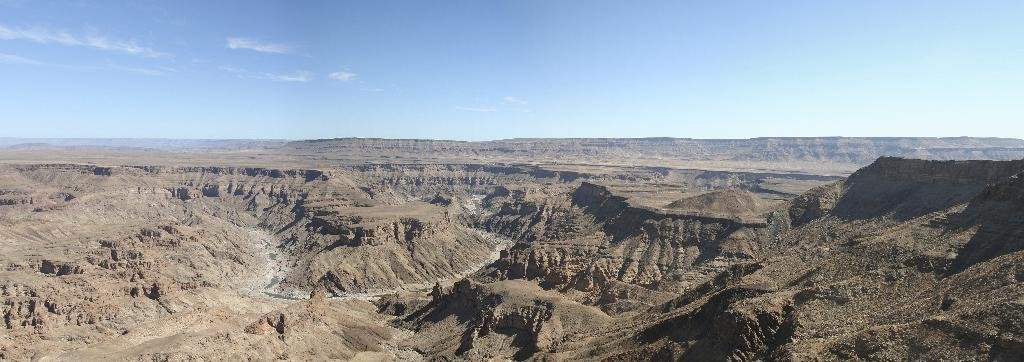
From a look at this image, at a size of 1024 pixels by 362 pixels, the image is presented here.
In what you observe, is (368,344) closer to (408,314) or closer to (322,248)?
(408,314)

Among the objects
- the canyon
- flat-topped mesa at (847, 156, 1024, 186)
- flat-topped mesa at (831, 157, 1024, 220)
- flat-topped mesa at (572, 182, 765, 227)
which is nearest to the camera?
the canyon

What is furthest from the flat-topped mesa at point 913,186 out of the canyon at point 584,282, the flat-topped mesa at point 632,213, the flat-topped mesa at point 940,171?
the flat-topped mesa at point 632,213

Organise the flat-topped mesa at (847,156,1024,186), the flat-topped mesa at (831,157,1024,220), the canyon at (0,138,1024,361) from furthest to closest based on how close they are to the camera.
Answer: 1. the flat-topped mesa at (831,157,1024,220)
2. the flat-topped mesa at (847,156,1024,186)
3. the canyon at (0,138,1024,361)

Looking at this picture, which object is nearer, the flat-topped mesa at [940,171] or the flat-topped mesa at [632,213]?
the flat-topped mesa at [940,171]

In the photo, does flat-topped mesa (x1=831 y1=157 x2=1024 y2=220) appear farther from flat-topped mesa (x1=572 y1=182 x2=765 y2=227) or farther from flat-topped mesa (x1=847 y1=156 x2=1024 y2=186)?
flat-topped mesa (x1=572 y1=182 x2=765 y2=227)

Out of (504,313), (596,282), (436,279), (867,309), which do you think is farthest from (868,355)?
(436,279)

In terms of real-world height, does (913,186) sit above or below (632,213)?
above

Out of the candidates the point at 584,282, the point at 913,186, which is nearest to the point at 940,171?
the point at 913,186

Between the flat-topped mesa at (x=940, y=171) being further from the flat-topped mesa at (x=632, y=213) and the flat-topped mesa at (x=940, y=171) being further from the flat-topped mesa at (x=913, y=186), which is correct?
the flat-topped mesa at (x=632, y=213)

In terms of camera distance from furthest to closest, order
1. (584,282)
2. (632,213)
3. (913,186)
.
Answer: (632,213)
(913,186)
(584,282)

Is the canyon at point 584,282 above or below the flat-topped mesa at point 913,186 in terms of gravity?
below

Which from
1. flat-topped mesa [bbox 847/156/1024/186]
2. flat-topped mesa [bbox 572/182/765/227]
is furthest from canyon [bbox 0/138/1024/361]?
flat-topped mesa [bbox 572/182/765/227]

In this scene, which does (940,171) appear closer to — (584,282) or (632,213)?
(632,213)
